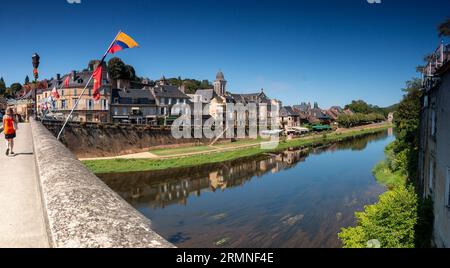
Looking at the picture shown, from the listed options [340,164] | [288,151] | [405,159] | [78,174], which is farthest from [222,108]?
[78,174]

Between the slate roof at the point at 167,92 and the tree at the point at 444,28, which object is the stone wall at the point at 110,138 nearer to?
the slate roof at the point at 167,92

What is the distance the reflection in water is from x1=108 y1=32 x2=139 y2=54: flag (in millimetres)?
9711

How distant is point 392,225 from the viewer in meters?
12.0

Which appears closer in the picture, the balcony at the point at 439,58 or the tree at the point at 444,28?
the tree at the point at 444,28

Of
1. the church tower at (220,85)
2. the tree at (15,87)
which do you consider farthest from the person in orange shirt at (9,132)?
the tree at (15,87)

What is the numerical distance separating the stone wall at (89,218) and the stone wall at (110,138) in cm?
3269

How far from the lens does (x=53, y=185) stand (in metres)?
4.80

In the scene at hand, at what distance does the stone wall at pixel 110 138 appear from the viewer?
39938 millimetres

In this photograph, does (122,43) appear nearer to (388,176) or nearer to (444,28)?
(444,28)

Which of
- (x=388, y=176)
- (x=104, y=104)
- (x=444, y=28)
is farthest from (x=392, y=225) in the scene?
(x=104, y=104)

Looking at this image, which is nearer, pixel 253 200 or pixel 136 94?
pixel 253 200

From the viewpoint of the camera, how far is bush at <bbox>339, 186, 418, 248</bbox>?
11547mm

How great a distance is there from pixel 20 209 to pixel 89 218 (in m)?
2.92
